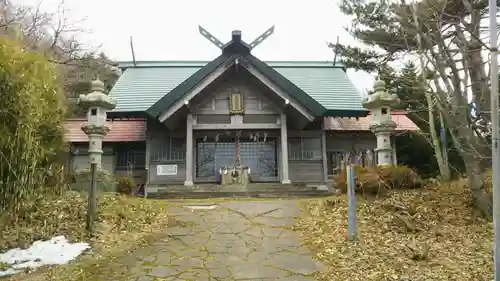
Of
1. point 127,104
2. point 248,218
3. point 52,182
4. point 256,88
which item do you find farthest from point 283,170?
point 52,182

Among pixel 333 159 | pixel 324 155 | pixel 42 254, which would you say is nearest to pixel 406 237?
pixel 42 254

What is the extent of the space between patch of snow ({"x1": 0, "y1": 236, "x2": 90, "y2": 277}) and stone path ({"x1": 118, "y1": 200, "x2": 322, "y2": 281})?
3.14 feet

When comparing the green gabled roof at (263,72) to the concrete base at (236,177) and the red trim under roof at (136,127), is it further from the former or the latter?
the concrete base at (236,177)

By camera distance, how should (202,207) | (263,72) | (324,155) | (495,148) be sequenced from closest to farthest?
(495,148)
(202,207)
(263,72)
(324,155)

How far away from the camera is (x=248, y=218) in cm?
952

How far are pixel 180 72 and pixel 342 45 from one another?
794 cm

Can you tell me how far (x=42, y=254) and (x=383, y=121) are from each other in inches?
370

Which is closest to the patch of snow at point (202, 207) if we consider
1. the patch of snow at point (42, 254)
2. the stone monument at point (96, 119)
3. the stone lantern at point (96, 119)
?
the stone monument at point (96, 119)

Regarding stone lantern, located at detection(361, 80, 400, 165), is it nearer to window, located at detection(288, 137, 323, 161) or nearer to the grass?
window, located at detection(288, 137, 323, 161)

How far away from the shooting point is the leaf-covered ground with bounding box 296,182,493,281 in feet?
20.9

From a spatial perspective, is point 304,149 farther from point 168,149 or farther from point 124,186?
point 124,186

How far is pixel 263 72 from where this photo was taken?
1505 cm

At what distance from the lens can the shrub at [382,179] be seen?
10.2 metres

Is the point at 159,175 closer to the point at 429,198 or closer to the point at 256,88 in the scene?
the point at 256,88
